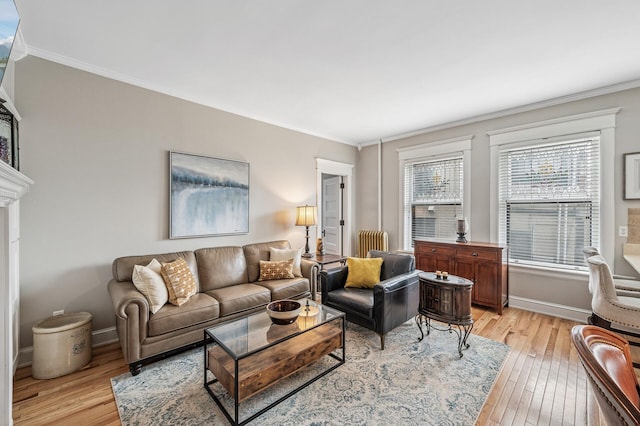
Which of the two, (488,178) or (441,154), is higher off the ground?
(441,154)

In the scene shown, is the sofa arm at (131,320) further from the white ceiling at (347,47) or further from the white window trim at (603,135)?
the white window trim at (603,135)

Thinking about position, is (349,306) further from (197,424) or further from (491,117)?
(491,117)

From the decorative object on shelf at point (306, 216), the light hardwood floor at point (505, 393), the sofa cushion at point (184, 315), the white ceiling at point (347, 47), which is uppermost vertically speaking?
the white ceiling at point (347, 47)

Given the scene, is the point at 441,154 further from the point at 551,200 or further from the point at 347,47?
the point at 347,47

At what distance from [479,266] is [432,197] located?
4.55ft

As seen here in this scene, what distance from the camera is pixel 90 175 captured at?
2.68 metres

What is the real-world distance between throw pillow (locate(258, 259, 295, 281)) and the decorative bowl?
1116 mm

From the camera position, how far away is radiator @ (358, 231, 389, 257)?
4992 mm

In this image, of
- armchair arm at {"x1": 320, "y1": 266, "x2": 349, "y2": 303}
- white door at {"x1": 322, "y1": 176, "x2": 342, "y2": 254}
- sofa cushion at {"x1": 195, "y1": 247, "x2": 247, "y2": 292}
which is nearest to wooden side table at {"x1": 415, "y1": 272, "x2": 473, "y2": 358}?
armchair arm at {"x1": 320, "y1": 266, "x2": 349, "y2": 303}

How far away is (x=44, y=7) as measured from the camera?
1.92m

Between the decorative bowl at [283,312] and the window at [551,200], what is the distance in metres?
3.24

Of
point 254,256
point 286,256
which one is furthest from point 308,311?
point 254,256

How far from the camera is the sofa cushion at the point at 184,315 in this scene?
2.30 metres

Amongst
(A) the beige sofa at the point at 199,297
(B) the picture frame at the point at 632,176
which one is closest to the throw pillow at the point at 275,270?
(A) the beige sofa at the point at 199,297
